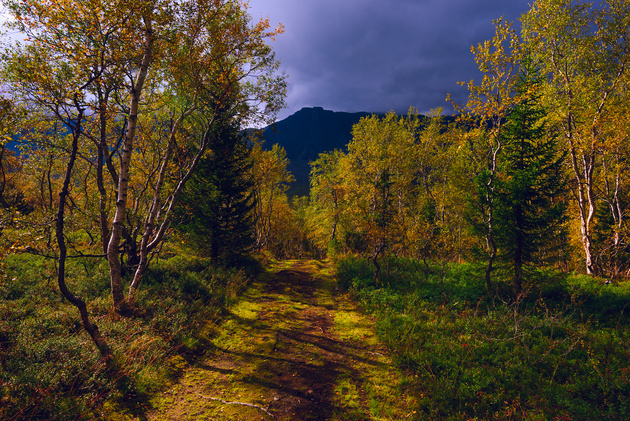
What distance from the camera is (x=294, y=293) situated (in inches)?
483

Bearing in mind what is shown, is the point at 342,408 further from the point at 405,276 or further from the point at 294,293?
the point at 405,276

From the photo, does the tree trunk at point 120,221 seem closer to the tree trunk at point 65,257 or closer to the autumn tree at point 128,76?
the autumn tree at point 128,76

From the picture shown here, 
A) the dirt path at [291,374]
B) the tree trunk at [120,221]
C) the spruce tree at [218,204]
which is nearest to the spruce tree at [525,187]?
the dirt path at [291,374]

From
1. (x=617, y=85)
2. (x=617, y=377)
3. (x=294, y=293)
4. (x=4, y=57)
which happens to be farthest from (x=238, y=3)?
(x=617, y=85)

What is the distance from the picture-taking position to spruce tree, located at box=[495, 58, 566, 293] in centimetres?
1028

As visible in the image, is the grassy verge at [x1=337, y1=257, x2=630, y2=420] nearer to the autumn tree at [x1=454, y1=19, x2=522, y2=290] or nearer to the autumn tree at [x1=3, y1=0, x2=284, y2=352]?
the autumn tree at [x1=454, y1=19, x2=522, y2=290]

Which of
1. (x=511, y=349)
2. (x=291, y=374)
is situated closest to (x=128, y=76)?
(x=291, y=374)

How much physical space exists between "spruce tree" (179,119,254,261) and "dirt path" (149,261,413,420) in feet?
18.5

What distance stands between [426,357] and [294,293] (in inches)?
275

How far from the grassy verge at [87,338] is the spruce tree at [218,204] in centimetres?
309

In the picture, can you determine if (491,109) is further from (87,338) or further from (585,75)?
(87,338)

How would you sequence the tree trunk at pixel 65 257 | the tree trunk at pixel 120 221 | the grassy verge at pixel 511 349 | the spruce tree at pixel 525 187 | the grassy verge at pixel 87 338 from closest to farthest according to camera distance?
the grassy verge at pixel 87 338
the tree trunk at pixel 65 257
the grassy verge at pixel 511 349
the tree trunk at pixel 120 221
the spruce tree at pixel 525 187

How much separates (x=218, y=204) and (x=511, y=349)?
47.0 ft

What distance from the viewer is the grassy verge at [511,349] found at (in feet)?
16.9
